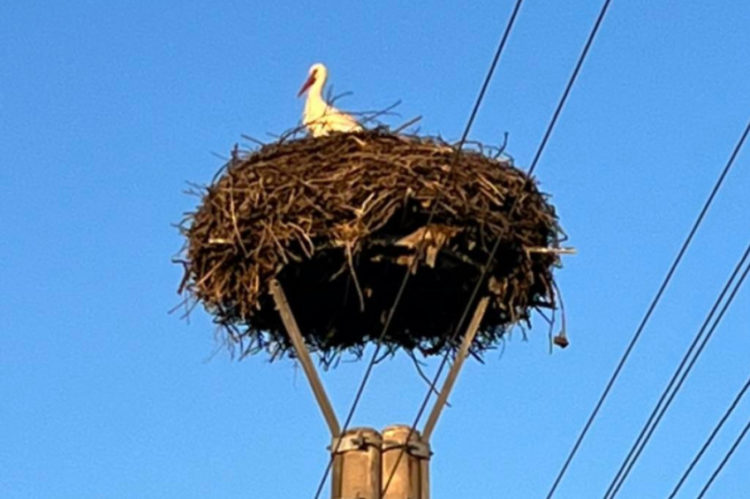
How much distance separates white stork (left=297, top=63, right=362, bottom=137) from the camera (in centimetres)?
763

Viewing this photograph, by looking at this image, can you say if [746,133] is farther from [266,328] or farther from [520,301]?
[266,328]

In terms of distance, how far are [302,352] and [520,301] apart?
0.98 metres

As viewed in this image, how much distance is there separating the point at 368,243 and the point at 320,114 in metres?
2.64

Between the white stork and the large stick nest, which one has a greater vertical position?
the white stork

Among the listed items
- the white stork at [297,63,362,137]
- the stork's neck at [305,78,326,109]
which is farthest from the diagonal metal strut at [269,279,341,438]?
the stork's neck at [305,78,326,109]

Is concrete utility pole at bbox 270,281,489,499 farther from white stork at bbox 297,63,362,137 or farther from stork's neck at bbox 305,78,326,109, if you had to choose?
stork's neck at bbox 305,78,326,109

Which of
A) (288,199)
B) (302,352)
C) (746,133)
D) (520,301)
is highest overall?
(288,199)

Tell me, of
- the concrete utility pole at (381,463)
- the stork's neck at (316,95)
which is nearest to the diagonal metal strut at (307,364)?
the concrete utility pole at (381,463)

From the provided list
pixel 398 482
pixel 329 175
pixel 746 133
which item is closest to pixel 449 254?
pixel 329 175

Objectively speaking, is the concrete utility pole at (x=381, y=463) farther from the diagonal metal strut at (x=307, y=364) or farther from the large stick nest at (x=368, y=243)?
the large stick nest at (x=368, y=243)

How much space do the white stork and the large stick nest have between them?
2.22 ft

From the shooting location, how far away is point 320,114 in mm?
8547

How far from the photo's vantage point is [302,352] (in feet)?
18.6

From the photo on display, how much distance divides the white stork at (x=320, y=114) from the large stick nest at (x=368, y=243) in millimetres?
677
